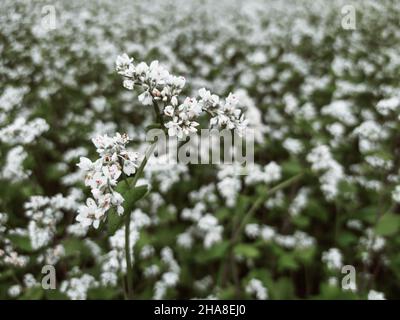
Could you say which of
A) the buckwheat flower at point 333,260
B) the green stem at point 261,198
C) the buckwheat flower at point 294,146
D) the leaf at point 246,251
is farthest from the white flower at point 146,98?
the buckwheat flower at point 294,146

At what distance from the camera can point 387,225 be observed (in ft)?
12.1

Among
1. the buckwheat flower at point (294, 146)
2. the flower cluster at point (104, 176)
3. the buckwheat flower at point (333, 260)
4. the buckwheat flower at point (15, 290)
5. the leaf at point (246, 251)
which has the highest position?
the buckwheat flower at point (294, 146)

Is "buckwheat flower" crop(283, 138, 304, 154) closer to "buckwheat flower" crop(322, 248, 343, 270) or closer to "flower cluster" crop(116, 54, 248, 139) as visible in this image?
"buckwheat flower" crop(322, 248, 343, 270)

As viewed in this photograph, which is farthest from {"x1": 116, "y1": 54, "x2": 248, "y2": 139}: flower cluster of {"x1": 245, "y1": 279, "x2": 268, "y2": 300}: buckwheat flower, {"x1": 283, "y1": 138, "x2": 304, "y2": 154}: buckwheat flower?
{"x1": 283, "y1": 138, "x2": 304, "y2": 154}: buckwheat flower

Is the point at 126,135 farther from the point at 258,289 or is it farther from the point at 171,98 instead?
the point at 258,289

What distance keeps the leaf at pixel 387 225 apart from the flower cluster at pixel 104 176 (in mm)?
2608

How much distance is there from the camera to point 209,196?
4.39 m

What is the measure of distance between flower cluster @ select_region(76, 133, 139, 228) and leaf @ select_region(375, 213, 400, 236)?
2.61 metres

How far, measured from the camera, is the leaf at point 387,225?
3.61m

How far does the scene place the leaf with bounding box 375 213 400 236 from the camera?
3.61 meters

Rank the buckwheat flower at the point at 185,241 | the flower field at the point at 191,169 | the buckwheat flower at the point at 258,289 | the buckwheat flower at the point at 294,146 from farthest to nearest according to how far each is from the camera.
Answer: the buckwheat flower at the point at 294,146, the buckwheat flower at the point at 185,241, the buckwheat flower at the point at 258,289, the flower field at the point at 191,169

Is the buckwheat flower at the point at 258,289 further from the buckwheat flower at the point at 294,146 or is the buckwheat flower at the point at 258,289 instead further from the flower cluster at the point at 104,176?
the flower cluster at the point at 104,176
